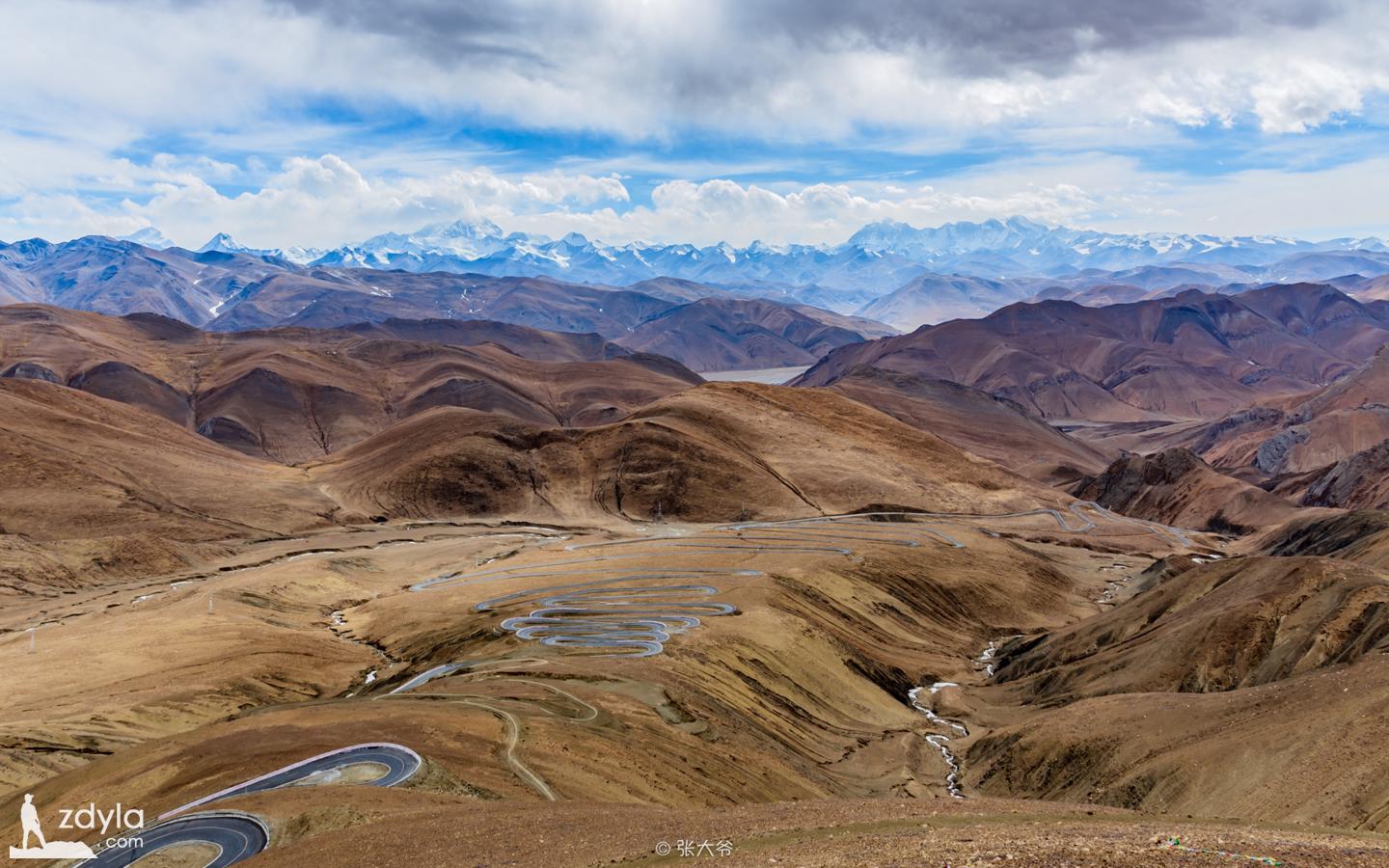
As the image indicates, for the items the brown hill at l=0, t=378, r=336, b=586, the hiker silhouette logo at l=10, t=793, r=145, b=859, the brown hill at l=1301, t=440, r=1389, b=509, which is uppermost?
the hiker silhouette logo at l=10, t=793, r=145, b=859

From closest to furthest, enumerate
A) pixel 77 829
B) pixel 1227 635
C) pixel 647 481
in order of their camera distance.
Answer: pixel 77 829 → pixel 1227 635 → pixel 647 481

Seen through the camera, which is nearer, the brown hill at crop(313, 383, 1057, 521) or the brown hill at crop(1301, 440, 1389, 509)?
the brown hill at crop(1301, 440, 1389, 509)

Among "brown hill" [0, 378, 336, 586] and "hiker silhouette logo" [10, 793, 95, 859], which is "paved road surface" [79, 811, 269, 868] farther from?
"brown hill" [0, 378, 336, 586]

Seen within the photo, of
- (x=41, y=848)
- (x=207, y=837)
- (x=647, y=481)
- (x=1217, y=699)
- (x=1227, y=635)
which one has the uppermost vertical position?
(x=207, y=837)

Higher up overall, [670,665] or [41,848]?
[41,848]

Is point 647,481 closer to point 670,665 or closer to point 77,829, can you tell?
point 670,665

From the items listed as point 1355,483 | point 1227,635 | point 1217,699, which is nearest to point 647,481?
point 1227,635

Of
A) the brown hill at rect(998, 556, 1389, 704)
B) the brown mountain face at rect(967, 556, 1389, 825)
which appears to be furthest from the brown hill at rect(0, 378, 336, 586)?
the brown hill at rect(998, 556, 1389, 704)

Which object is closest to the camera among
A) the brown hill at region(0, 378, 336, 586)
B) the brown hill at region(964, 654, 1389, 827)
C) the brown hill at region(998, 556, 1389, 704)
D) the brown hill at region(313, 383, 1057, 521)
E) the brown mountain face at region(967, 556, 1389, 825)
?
the brown hill at region(964, 654, 1389, 827)

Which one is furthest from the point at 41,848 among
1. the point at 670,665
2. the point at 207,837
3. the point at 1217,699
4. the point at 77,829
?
the point at 1217,699

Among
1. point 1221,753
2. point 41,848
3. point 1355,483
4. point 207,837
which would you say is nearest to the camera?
point 207,837

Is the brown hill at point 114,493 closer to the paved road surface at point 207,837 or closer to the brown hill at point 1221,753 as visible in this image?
the paved road surface at point 207,837

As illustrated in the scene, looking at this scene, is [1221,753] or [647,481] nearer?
[1221,753]
